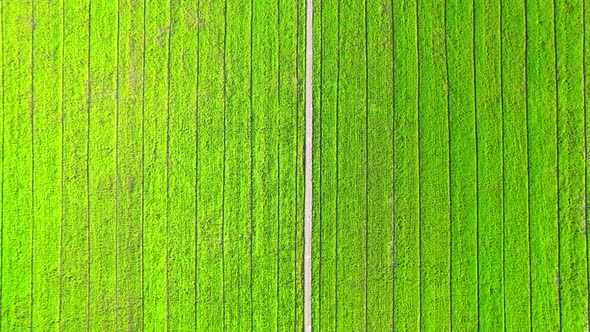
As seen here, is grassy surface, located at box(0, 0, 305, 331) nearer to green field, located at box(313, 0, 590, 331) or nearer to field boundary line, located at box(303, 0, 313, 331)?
field boundary line, located at box(303, 0, 313, 331)

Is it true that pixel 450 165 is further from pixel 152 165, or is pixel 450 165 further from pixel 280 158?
pixel 152 165

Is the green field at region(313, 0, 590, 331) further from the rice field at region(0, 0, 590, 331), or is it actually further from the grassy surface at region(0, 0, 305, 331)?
the grassy surface at region(0, 0, 305, 331)

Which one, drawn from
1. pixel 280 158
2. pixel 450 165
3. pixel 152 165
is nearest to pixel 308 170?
pixel 280 158

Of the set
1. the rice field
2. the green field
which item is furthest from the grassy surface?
the green field

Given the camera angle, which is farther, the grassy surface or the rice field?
the grassy surface

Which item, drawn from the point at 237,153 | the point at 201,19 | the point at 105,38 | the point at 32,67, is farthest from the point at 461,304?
the point at 32,67

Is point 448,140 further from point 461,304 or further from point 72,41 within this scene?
point 72,41
